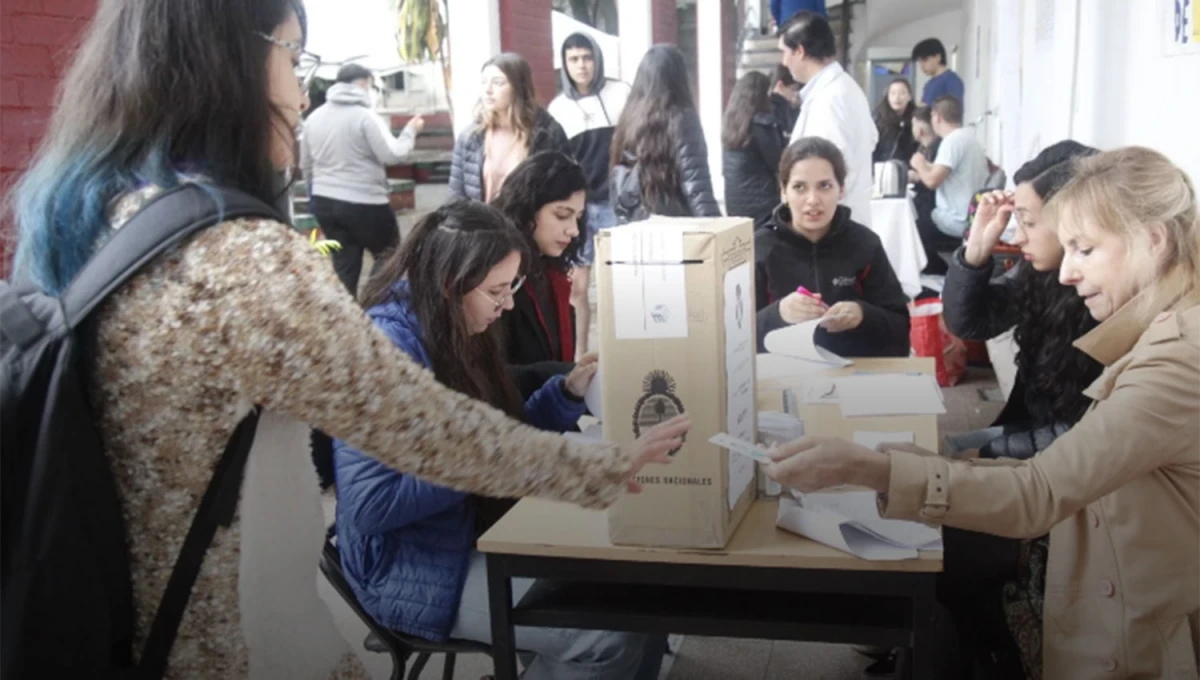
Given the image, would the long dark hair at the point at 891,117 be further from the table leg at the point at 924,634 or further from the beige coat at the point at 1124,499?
the table leg at the point at 924,634

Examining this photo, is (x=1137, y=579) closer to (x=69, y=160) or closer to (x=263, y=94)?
(x=263, y=94)

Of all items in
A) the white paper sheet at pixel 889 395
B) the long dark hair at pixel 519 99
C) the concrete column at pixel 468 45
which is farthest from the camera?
the concrete column at pixel 468 45

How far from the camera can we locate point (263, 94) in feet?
3.92

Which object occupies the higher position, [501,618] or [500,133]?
[500,133]

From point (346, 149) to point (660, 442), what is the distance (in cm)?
416

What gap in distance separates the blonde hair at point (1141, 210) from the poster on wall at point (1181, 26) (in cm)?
113

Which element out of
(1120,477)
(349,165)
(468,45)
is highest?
(468,45)

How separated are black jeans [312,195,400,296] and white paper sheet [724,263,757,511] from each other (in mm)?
3859

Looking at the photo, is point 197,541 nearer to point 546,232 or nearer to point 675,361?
point 675,361

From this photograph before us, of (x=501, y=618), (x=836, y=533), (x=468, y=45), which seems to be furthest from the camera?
(x=468, y=45)

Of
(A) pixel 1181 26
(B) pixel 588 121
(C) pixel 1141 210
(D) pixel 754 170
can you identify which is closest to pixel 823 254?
(A) pixel 1181 26

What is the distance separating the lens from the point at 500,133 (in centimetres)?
498

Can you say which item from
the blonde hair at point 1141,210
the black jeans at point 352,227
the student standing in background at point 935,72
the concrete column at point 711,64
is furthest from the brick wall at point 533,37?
the concrete column at point 711,64

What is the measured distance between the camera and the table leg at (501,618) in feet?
5.58
